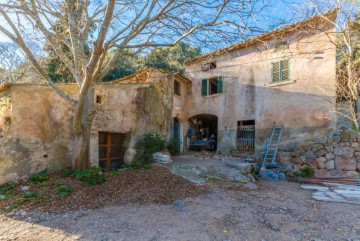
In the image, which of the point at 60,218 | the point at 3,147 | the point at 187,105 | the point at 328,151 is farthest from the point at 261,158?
the point at 3,147

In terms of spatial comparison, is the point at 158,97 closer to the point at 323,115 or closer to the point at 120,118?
the point at 120,118

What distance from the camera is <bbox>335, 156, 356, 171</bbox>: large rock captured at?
29.9 feet

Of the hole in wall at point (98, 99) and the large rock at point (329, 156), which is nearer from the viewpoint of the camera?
the hole in wall at point (98, 99)

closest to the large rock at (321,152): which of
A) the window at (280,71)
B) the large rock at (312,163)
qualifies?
the large rock at (312,163)

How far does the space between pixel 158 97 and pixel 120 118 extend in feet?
7.81

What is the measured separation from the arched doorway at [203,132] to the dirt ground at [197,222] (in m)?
8.56

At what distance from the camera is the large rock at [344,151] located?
9.16 metres

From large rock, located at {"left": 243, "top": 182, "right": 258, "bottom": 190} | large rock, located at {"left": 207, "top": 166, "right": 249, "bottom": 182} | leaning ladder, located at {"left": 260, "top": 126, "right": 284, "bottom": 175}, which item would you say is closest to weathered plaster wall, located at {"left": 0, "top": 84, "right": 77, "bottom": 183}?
large rock, located at {"left": 207, "top": 166, "right": 249, "bottom": 182}

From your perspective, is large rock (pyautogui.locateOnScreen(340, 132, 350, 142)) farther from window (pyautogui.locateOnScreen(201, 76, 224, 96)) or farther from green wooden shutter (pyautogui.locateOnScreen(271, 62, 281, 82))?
window (pyautogui.locateOnScreen(201, 76, 224, 96))

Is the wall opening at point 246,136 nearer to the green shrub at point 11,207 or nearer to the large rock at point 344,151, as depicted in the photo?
the large rock at point 344,151

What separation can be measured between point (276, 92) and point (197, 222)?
9103 millimetres

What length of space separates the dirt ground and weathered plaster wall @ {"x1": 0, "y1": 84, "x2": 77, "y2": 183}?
2597 millimetres

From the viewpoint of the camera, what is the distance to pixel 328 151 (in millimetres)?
9547

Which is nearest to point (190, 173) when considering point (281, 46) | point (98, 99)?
point (98, 99)
